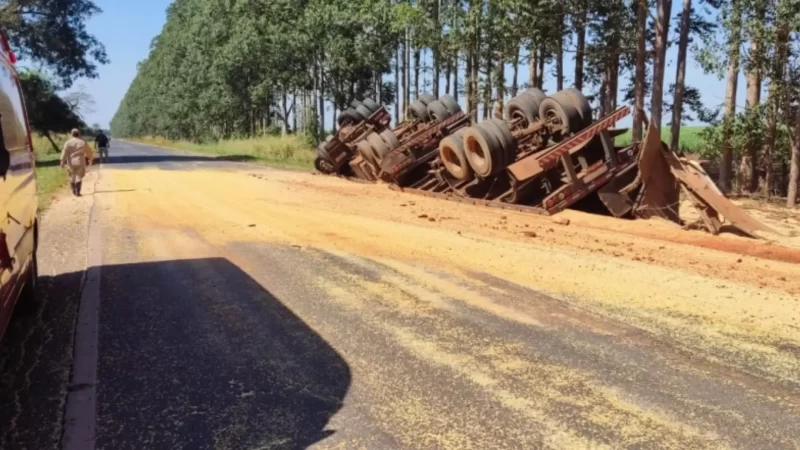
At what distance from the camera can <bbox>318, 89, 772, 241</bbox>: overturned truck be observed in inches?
457

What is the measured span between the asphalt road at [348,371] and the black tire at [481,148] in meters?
5.92

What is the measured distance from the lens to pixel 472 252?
8922 mm

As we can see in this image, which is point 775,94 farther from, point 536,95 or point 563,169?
point 563,169

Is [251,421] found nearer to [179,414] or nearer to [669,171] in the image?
[179,414]

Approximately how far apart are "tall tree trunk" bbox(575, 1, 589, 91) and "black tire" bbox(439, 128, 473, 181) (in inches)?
375

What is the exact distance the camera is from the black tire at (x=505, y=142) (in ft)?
43.6

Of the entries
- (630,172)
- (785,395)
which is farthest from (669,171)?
(785,395)

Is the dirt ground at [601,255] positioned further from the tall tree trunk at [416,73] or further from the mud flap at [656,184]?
the tall tree trunk at [416,73]

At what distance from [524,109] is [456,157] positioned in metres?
1.73

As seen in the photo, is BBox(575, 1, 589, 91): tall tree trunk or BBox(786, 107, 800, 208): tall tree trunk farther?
BBox(575, 1, 589, 91): tall tree trunk

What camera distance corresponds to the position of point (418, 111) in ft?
63.3

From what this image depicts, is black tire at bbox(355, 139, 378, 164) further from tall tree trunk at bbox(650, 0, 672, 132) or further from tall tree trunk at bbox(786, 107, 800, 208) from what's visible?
tall tree trunk at bbox(786, 107, 800, 208)

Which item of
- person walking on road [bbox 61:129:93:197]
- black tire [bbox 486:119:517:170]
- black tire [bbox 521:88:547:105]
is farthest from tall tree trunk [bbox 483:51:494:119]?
person walking on road [bbox 61:129:93:197]

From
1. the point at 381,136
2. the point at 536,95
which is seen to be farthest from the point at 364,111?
the point at 536,95
